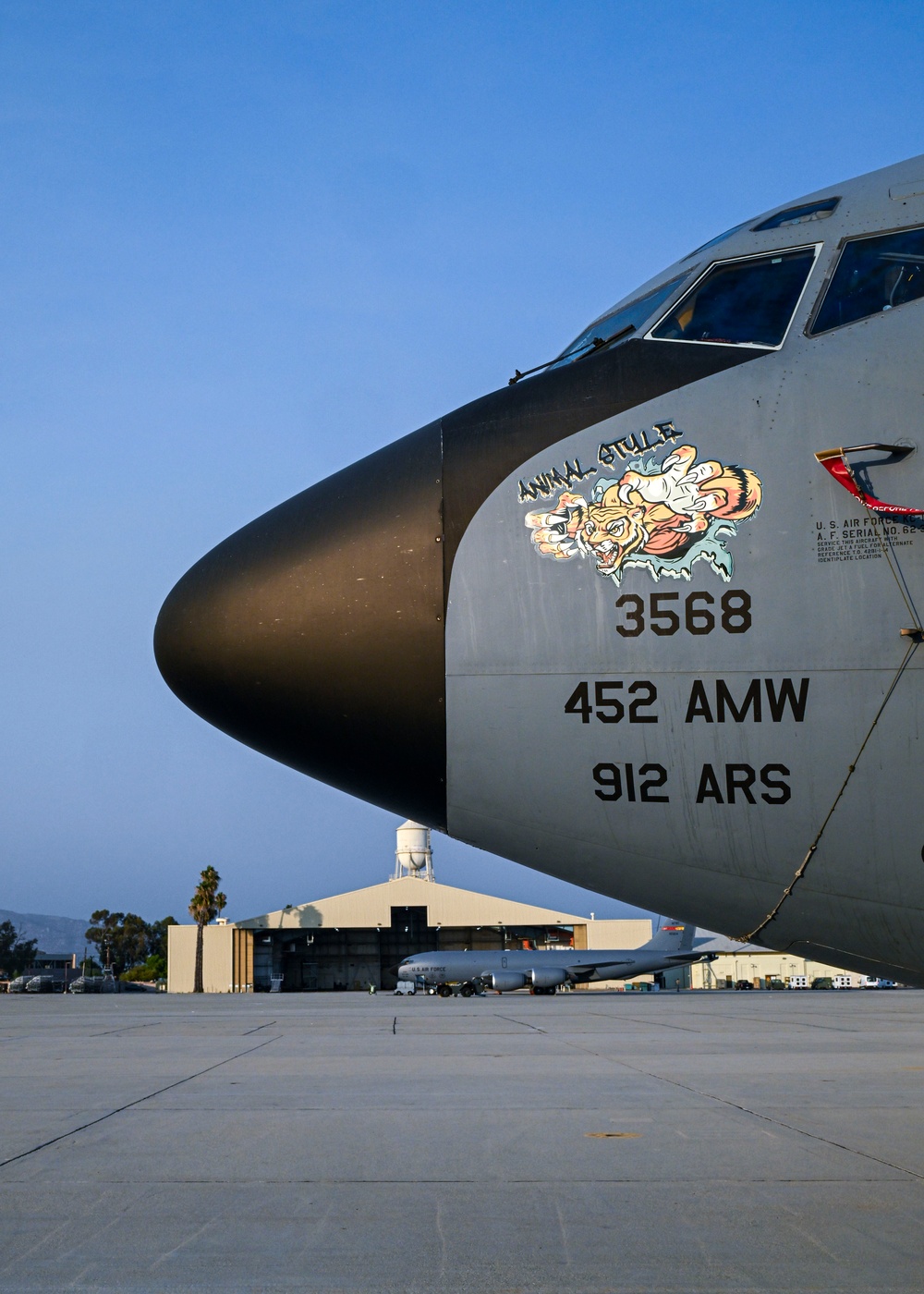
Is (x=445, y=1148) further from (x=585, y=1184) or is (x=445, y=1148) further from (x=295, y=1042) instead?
(x=295, y=1042)

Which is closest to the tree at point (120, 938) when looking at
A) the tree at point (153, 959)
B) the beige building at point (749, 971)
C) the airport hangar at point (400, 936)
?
the tree at point (153, 959)

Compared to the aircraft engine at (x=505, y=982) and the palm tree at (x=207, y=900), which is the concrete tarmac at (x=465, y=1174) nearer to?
the aircraft engine at (x=505, y=982)

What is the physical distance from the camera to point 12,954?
12800 cm

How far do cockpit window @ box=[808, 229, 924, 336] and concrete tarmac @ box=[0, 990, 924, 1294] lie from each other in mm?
3909

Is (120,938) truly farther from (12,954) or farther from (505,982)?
(505,982)

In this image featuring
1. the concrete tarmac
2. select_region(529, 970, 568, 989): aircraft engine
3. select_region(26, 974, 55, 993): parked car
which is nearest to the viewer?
the concrete tarmac

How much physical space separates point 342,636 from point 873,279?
7.89 ft

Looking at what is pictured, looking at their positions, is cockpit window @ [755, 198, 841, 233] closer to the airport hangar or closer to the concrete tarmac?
the concrete tarmac

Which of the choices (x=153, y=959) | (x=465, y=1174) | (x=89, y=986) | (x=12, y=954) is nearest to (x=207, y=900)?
(x=89, y=986)

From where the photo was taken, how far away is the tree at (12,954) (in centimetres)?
12512

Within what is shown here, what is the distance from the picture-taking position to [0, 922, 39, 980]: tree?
411 ft

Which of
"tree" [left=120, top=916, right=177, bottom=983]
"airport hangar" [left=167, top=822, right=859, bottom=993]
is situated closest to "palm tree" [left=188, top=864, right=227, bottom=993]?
"airport hangar" [left=167, top=822, right=859, bottom=993]

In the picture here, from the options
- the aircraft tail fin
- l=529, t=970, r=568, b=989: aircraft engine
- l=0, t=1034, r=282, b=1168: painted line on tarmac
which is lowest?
l=529, t=970, r=568, b=989: aircraft engine

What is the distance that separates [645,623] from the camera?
3932mm
